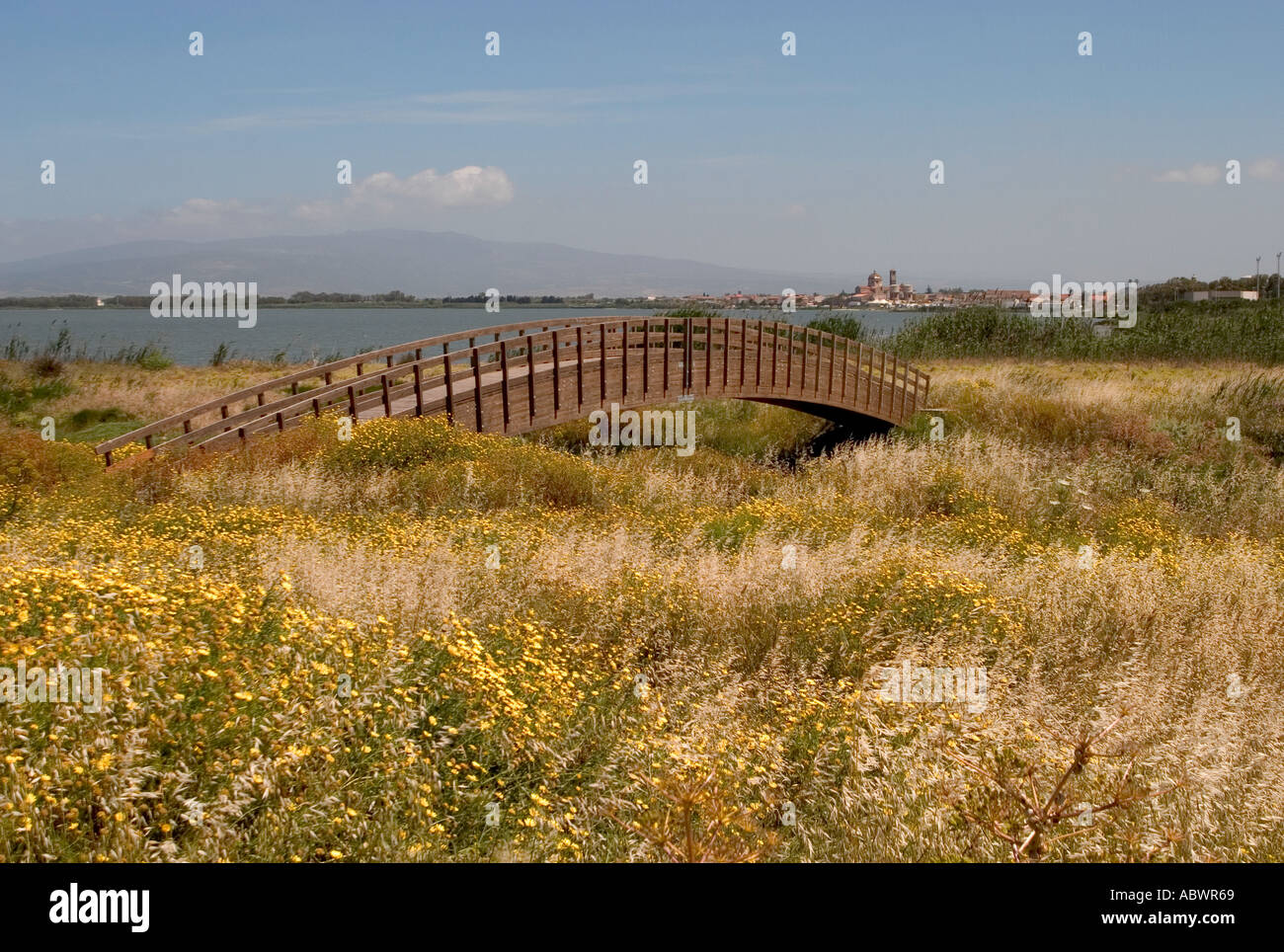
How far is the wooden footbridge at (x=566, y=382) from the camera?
14883 mm

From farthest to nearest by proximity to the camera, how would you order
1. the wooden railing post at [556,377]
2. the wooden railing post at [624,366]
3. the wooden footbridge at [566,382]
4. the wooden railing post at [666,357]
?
1. the wooden railing post at [666,357]
2. the wooden railing post at [624,366]
3. the wooden railing post at [556,377]
4. the wooden footbridge at [566,382]

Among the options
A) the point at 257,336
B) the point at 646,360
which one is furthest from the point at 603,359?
the point at 257,336

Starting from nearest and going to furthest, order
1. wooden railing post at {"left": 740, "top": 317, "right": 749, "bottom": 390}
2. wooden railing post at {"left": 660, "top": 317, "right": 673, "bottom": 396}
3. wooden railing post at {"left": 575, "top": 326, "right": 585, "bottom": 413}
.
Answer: wooden railing post at {"left": 575, "top": 326, "right": 585, "bottom": 413}
wooden railing post at {"left": 660, "top": 317, "right": 673, "bottom": 396}
wooden railing post at {"left": 740, "top": 317, "right": 749, "bottom": 390}

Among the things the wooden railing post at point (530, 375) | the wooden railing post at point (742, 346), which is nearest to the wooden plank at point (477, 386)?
the wooden railing post at point (530, 375)

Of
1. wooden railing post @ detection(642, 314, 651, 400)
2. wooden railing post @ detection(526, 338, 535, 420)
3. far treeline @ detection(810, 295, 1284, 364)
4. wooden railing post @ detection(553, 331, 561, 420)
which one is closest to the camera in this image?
wooden railing post @ detection(526, 338, 535, 420)

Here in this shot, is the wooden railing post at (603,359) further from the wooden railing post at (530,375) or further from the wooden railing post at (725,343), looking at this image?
the wooden railing post at (725,343)

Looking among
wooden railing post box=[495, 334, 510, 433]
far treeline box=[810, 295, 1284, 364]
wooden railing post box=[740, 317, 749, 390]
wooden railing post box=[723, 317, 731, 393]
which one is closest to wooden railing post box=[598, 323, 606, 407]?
wooden railing post box=[495, 334, 510, 433]

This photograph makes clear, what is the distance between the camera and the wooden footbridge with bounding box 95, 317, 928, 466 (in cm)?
1488

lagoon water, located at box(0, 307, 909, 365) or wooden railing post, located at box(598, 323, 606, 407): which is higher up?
lagoon water, located at box(0, 307, 909, 365)

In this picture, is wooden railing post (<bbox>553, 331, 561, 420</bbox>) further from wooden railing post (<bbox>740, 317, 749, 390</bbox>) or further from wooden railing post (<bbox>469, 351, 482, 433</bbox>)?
wooden railing post (<bbox>740, 317, 749, 390</bbox>)

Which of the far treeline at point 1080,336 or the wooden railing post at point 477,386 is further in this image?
the far treeline at point 1080,336

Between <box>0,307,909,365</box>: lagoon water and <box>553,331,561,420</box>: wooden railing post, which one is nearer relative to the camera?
<box>553,331,561,420</box>: wooden railing post
